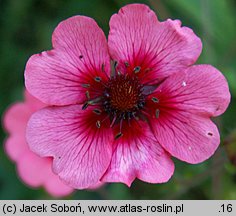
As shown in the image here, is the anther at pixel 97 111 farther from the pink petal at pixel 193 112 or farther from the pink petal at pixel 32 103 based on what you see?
the pink petal at pixel 32 103

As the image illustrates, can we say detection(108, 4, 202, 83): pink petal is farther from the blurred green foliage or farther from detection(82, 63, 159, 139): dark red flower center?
the blurred green foliage

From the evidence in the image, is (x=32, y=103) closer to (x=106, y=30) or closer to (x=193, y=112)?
(x=106, y=30)

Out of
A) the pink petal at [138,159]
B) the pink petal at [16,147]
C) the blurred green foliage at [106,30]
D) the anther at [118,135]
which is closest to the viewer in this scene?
→ the pink petal at [138,159]

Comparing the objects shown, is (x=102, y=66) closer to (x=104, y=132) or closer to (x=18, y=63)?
(x=104, y=132)

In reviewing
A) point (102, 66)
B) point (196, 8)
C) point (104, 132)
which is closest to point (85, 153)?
point (104, 132)

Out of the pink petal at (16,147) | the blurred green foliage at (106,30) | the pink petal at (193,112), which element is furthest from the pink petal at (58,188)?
the pink petal at (193,112)

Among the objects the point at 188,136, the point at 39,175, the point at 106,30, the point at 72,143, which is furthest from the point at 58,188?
the point at 106,30

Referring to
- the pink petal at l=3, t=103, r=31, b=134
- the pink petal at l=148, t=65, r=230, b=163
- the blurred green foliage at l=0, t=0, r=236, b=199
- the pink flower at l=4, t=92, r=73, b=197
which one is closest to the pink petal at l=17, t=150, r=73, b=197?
the pink flower at l=4, t=92, r=73, b=197

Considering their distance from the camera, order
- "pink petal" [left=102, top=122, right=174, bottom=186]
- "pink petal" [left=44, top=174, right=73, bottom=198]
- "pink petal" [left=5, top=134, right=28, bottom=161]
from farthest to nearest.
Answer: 1. "pink petal" [left=5, top=134, right=28, bottom=161]
2. "pink petal" [left=44, top=174, right=73, bottom=198]
3. "pink petal" [left=102, top=122, right=174, bottom=186]
